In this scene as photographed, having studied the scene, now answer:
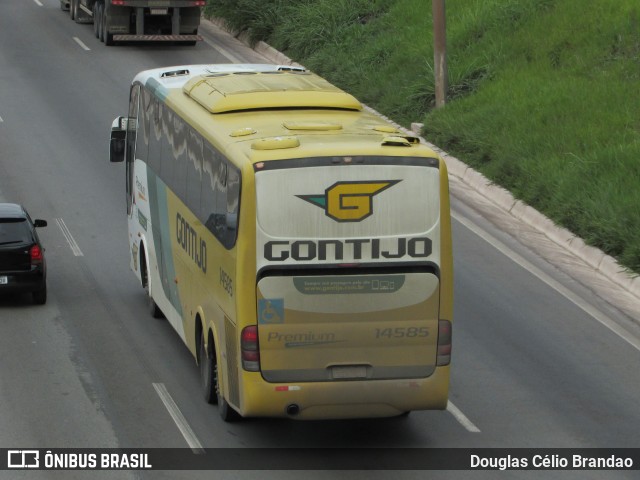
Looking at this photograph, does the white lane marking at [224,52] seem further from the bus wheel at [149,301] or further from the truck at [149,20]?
the bus wheel at [149,301]

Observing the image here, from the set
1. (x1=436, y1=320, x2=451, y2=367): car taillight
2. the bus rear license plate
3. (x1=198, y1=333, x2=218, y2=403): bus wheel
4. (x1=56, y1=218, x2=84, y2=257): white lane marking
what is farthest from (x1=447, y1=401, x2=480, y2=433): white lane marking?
(x1=56, y1=218, x2=84, y2=257): white lane marking

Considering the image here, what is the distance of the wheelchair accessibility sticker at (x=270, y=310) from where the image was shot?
14.3 meters

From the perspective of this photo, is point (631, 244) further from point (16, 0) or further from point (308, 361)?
point (16, 0)

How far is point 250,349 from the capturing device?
14367 millimetres

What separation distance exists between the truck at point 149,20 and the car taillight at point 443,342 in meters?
24.9

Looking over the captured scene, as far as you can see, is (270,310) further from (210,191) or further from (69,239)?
(69,239)

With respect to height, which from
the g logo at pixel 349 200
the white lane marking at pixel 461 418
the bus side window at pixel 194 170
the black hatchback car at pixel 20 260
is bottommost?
the black hatchback car at pixel 20 260

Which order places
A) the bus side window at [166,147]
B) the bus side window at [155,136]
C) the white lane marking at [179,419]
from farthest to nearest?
1. the bus side window at [155,136]
2. the bus side window at [166,147]
3. the white lane marking at [179,419]

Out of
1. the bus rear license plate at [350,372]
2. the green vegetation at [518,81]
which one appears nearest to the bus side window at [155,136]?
the bus rear license plate at [350,372]

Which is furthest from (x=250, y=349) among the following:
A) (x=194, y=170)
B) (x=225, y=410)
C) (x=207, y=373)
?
(x=194, y=170)

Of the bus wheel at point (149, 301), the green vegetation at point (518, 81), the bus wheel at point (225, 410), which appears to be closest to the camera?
the bus wheel at point (225, 410)

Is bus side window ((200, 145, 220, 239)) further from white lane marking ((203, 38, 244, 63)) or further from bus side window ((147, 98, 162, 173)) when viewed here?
white lane marking ((203, 38, 244, 63))

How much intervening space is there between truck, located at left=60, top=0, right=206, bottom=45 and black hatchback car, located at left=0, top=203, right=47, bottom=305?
1837 centimetres

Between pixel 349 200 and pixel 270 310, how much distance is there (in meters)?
1.36
